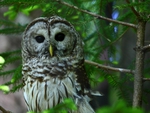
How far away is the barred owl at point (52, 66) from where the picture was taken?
78.0 inches

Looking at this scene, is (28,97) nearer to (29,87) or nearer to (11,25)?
(29,87)

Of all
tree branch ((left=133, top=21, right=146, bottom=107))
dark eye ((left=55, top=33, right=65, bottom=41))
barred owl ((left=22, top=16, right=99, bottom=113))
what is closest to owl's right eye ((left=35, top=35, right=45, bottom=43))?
barred owl ((left=22, top=16, right=99, bottom=113))

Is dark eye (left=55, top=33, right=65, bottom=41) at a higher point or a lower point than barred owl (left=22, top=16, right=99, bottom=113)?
higher

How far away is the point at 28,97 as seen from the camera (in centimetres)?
209

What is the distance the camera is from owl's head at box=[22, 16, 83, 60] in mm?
2088

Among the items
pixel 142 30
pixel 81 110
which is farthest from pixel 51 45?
pixel 142 30

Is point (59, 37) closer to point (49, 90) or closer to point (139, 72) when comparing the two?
point (49, 90)

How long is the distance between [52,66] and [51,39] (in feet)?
0.66

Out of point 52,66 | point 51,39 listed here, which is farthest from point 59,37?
point 52,66

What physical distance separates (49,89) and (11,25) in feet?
2.53

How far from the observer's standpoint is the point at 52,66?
2.07 meters

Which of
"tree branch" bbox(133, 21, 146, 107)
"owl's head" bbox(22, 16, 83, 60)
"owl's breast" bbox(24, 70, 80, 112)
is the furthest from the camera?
"owl's head" bbox(22, 16, 83, 60)

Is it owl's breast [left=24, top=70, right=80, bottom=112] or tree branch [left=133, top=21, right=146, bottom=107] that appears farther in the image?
owl's breast [left=24, top=70, right=80, bottom=112]

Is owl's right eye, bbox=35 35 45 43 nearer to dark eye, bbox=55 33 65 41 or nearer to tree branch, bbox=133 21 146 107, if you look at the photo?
dark eye, bbox=55 33 65 41
